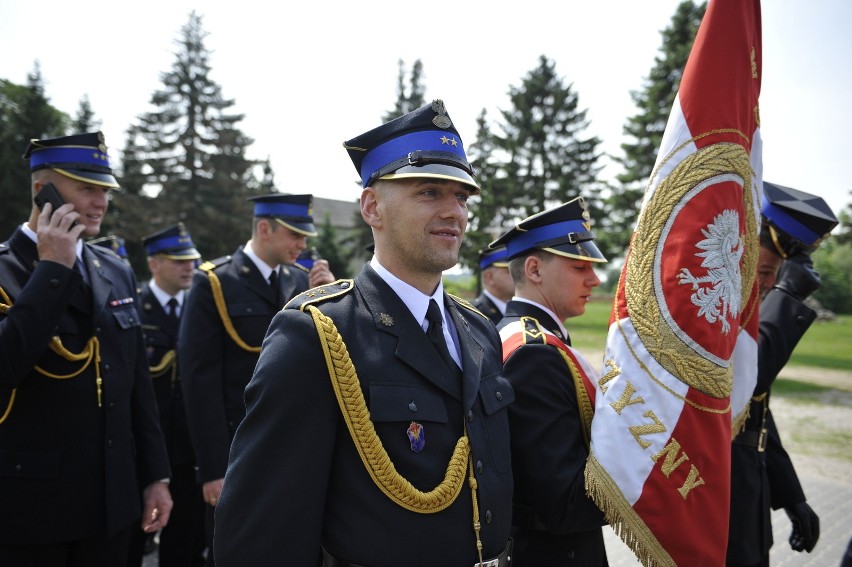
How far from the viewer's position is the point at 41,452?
8.62ft

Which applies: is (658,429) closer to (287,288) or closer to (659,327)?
(659,327)

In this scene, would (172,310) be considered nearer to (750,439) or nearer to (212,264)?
(212,264)

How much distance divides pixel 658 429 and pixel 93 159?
309 centimetres

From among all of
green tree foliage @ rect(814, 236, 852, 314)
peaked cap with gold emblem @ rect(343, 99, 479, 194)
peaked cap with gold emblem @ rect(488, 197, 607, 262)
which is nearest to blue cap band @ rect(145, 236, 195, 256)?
peaked cap with gold emblem @ rect(488, 197, 607, 262)

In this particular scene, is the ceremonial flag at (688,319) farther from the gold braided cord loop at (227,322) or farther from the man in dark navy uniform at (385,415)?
the gold braided cord loop at (227,322)

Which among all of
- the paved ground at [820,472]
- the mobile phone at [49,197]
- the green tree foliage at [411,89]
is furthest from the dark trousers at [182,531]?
the green tree foliage at [411,89]

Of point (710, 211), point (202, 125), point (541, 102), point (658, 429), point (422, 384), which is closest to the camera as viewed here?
point (422, 384)

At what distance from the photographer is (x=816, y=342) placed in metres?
28.7

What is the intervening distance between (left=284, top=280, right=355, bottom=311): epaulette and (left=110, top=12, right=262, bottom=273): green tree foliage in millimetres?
34097

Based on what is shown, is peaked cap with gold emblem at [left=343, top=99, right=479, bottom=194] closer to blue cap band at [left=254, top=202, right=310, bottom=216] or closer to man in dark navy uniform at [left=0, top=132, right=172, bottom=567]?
man in dark navy uniform at [left=0, top=132, right=172, bottom=567]

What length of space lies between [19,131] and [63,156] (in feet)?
123

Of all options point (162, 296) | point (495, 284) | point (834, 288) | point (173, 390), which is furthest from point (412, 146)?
point (834, 288)

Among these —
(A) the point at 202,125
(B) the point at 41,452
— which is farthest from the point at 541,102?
(B) the point at 41,452

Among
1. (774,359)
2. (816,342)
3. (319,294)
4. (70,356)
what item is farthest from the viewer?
(816,342)
